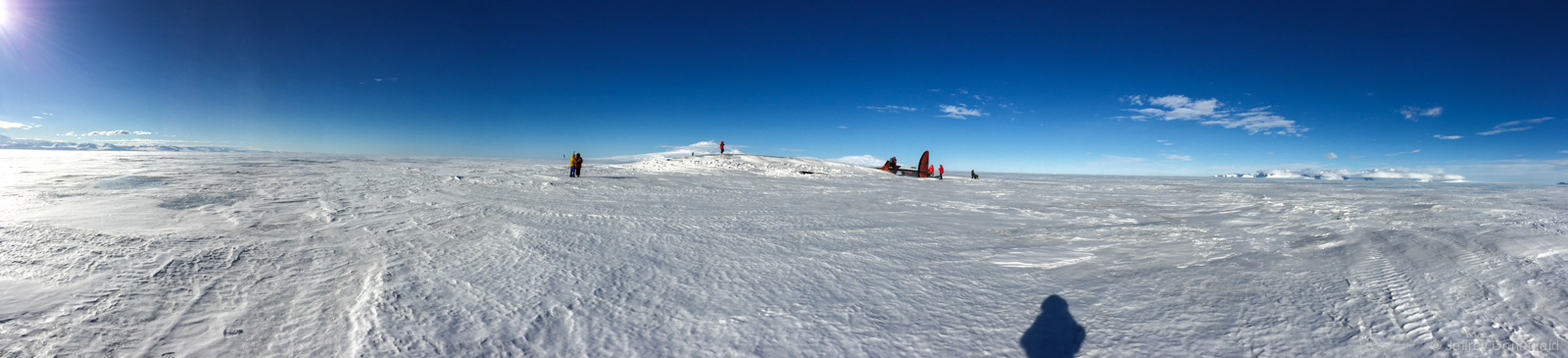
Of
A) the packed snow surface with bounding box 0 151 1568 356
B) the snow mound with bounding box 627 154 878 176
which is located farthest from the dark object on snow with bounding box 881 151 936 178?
the packed snow surface with bounding box 0 151 1568 356

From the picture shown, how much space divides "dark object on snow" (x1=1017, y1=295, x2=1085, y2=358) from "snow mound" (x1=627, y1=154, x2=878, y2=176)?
25250 millimetres

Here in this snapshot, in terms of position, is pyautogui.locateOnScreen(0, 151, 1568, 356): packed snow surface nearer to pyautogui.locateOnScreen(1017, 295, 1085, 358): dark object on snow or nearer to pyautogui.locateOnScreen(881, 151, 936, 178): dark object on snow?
pyautogui.locateOnScreen(1017, 295, 1085, 358): dark object on snow

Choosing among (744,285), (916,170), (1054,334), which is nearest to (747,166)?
(916,170)

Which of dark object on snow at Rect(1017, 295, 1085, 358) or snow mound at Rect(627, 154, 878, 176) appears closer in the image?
dark object on snow at Rect(1017, 295, 1085, 358)

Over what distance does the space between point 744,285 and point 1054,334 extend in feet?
7.17

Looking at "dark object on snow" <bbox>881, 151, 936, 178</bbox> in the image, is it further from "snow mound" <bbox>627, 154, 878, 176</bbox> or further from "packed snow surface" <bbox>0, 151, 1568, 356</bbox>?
"packed snow surface" <bbox>0, 151, 1568, 356</bbox>

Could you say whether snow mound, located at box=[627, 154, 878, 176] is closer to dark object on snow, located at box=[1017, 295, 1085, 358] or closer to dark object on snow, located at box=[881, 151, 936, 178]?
dark object on snow, located at box=[881, 151, 936, 178]

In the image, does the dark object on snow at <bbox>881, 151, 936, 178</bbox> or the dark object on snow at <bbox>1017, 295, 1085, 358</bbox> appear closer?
the dark object on snow at <bbox>1017, 295, 1085, 358</bbox>

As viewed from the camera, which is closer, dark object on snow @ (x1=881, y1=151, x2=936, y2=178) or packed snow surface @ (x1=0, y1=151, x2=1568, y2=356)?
packed snow surface @ (x1=0, y1=151, x2=1568, y2=356)

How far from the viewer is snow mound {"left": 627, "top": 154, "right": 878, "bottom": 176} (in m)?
29.6

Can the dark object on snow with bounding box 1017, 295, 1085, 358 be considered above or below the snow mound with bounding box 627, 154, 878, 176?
below

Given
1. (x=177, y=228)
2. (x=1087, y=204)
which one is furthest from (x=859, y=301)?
(x=1087, y=204)

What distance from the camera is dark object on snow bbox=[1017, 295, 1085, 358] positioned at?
2811 mm

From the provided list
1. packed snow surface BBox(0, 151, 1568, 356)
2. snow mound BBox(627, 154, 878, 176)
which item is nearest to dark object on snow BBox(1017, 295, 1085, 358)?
packed snow surface BBox(0, 151, 1568, 356)
